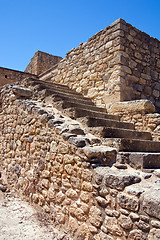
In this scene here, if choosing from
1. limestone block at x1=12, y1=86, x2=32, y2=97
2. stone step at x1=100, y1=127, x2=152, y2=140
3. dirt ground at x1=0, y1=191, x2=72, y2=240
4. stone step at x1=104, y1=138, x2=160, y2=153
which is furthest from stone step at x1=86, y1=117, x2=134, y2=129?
limestone block at x1=12, y1=86, x2=32, y2=97

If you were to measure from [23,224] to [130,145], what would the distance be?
5.81ft

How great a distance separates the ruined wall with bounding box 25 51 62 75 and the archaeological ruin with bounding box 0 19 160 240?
5.37 m

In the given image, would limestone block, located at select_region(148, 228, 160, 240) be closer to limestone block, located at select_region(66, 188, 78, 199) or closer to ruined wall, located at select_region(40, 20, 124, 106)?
limestone block, located at select_region(66, 188, 78, 199)

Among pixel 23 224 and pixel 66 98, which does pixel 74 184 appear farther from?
pixel 66 98

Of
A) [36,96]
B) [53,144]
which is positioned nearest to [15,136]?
[36,96]

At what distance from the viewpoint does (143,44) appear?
5258mm

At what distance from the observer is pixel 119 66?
4613 millimetres

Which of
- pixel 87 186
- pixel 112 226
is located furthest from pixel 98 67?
pixel 112 226

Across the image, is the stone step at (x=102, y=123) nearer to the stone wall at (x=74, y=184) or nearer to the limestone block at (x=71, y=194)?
the stone wall at (x=74, y=184)

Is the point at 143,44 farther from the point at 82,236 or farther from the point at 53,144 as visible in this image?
the point at 82,236

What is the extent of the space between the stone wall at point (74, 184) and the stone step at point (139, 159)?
0.42 feet

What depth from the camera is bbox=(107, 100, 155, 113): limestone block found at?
13.1 feet

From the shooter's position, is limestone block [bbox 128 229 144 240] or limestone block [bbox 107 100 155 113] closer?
limestone block [bbox 128 229 144 240]

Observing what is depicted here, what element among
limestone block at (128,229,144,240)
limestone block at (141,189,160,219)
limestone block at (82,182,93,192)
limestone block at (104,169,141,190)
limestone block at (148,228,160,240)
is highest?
limestone block at (104,169,141,190)
